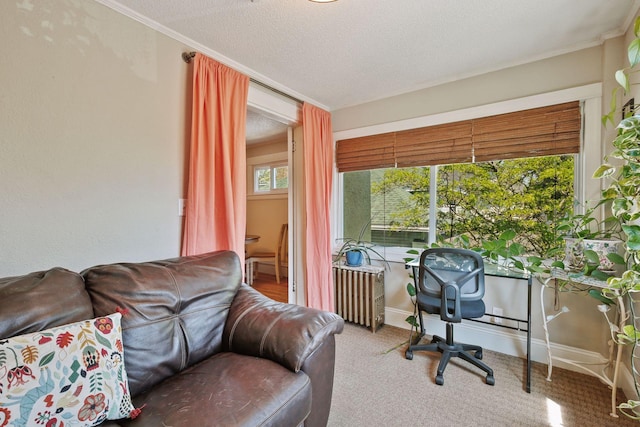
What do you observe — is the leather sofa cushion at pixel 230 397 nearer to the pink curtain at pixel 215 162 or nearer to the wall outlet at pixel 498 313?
the pink curtain at pixel 215 162

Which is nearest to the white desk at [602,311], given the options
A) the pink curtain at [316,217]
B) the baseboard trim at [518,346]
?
the baseboard trim at [518,346]

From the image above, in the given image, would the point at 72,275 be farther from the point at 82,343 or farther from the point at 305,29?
the point at 305,29

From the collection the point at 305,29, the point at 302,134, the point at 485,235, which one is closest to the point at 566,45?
the point at 485,235

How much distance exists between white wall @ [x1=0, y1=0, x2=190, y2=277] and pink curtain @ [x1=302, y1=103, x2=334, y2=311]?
1.29 m

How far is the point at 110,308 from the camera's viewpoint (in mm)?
1219

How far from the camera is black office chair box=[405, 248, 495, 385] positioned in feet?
6.64

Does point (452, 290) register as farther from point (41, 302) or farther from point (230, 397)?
point (41, 302)

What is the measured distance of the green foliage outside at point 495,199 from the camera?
229cm

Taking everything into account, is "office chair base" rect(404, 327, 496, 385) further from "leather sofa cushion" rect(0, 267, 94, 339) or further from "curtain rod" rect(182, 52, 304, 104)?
"curtain rod" rect(182, 52, 304, 104)

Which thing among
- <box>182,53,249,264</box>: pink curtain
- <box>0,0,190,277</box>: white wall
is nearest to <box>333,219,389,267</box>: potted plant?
<box>182,53,249,264</box>: pink curtain

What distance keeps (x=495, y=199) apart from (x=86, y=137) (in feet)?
10.0

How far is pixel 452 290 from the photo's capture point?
2.03 meters

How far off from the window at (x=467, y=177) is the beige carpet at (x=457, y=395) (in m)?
1.02

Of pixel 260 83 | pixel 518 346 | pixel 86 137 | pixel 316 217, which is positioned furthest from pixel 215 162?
pixel 518 346
